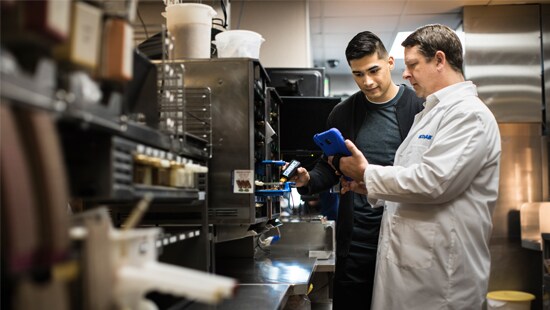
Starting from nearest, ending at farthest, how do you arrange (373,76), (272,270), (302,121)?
1. (272,270)
2. (373,76)
3. (302,121)

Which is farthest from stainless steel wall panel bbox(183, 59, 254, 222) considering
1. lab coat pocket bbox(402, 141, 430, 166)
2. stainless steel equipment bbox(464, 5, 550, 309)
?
stainless steel equipment bbox(464, 5, 550, 309)

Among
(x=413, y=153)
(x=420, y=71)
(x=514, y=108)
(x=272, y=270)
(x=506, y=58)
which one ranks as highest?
(x=506, y=58)

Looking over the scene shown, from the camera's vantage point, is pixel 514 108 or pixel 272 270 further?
pixel 514 108

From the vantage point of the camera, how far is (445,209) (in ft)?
6.74

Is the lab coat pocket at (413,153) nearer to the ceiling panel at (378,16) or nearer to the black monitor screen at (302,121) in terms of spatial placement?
the black monitor screen at (302,121)

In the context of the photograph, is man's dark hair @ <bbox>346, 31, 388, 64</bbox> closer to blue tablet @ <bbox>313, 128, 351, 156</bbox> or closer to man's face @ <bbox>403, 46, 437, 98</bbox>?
man's face @ <bbox>403, 46, 437, 98</bbox>

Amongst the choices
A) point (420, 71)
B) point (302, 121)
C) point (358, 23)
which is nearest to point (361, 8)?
point (358, 23)

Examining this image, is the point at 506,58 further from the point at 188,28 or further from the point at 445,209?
the point at 188,28

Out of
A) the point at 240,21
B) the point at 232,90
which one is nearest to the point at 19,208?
the point at 232,90

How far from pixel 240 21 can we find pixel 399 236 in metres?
3.71

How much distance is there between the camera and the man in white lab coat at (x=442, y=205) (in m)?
2.00

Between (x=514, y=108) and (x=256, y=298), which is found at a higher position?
(x=514, y=108)

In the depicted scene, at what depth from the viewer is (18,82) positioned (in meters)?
0.71

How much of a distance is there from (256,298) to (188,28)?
1091 mm
